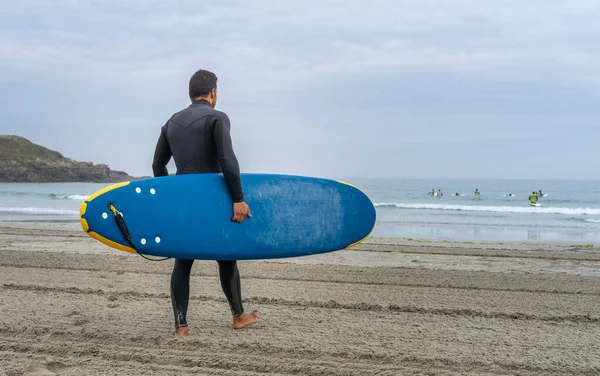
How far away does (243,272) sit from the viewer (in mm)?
7680

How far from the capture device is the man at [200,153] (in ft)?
13.3

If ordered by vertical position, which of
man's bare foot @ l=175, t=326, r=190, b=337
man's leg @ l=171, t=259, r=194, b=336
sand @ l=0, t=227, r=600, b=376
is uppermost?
man's leg @ l=171, t=259, r=194, b=336

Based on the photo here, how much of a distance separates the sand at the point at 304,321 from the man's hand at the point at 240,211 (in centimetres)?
80

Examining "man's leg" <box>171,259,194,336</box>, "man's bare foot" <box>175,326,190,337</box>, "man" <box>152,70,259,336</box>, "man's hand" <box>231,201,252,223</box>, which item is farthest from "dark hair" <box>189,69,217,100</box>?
"man's bare foot" <box>175,326,190,337</box>

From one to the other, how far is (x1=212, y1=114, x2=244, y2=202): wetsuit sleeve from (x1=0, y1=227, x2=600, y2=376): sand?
1.06 metres

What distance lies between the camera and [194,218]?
422 cm

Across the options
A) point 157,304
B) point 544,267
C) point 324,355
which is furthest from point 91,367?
point 544,267

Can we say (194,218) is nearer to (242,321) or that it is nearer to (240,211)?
(240,211)

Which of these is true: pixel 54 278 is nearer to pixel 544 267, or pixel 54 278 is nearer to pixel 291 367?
pixel 291 367

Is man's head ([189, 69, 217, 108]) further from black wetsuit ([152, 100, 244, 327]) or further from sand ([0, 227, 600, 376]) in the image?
sand ([0, 227, 600, 376])

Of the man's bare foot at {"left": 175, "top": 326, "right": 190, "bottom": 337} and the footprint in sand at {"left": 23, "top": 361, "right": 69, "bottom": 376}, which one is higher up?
the man's bare foot at {"left": 175, "top": 326, "right": 190, "bottom": 337}

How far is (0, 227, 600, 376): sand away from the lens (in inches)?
143

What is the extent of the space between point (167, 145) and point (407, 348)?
2126mm

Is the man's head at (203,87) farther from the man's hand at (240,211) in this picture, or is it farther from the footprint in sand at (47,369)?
the footprint in sand at (47,369)
